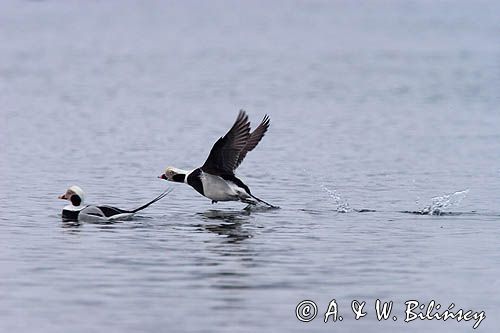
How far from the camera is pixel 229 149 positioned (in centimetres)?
1681

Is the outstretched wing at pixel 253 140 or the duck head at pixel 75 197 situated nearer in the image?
the duck head at pixel 75 197

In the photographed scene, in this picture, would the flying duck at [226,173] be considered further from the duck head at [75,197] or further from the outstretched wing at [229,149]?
the duck head at [75,197]

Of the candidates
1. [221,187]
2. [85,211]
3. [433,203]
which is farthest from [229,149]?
[433,203]

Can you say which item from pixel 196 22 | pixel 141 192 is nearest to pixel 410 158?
pixel 141 192

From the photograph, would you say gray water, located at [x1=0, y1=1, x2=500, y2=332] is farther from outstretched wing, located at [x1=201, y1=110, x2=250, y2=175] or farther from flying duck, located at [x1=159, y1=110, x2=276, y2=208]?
outstretched wing, located at [x1=201, y1=110, x2=250, y2=175]

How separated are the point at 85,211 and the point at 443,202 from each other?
4.39 meters

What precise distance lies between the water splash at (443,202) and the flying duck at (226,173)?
6.25 ft

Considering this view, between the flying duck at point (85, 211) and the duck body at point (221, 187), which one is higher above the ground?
the duck body at point (221, 187)

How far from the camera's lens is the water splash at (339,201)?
16.5 meters

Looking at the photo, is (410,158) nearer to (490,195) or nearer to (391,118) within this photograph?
(490,195)

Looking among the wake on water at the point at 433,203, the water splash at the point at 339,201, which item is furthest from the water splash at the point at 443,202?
the water splash at the point at 339,201

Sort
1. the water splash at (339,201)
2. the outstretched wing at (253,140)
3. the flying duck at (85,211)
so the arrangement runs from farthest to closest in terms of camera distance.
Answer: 1. the outstretched wing at (253,140)
2. the water splash at (339,201)
3. the flying duck at (85,211)

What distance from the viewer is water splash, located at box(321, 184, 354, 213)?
16547 mm

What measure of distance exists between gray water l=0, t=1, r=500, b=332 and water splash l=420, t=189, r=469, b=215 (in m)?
0.04
